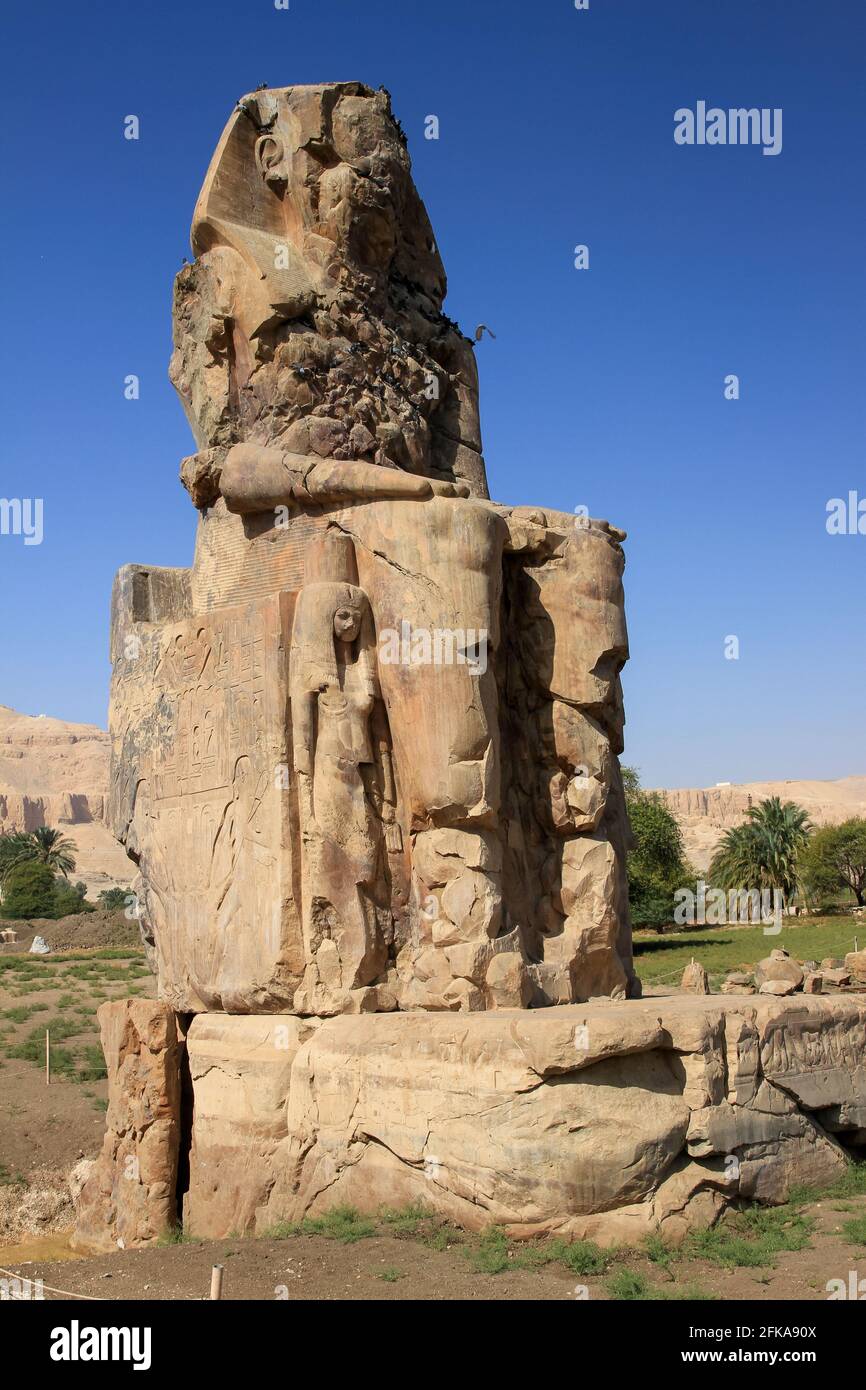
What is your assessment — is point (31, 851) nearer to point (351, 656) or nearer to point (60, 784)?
point (351, 656)

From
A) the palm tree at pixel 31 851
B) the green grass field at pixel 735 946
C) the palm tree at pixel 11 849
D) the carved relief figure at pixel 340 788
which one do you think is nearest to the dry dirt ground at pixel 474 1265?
the carved relief figure at pixel 340 788

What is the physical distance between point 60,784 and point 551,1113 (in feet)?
430

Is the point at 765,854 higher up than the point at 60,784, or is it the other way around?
the point at 60,784

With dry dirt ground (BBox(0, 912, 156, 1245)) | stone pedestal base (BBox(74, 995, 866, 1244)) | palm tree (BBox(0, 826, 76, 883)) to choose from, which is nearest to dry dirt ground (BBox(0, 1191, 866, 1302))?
stone pedestal base (BBox(74, 995, 866, 1244))

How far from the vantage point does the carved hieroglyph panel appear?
27.3 feet

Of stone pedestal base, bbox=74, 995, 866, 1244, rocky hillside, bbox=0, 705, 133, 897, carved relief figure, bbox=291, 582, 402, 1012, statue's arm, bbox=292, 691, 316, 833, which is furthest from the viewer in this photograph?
rocky hillside, bbox=0, 705, 133, 897

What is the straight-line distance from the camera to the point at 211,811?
29.4ft

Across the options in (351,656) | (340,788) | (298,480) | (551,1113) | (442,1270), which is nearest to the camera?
(442,1270)

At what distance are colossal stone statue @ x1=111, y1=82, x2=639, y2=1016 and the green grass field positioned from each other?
873 cm

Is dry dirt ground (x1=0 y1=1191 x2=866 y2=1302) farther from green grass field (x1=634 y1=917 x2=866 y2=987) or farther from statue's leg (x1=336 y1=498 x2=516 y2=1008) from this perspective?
green grass field (x1=634 y1=917 x2=866 y2=987)

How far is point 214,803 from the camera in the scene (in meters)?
8.95

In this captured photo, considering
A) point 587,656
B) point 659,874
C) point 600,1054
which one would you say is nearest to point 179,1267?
point 600,1054

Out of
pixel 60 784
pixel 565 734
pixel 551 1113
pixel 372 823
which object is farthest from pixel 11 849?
pixel 60 784
